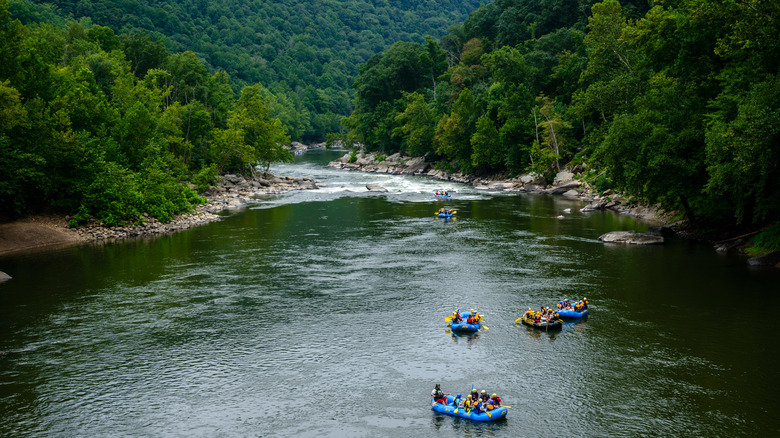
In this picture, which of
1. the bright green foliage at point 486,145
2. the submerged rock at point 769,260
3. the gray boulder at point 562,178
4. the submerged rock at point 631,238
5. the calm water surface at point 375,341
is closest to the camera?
the calm water surface at point 375,341

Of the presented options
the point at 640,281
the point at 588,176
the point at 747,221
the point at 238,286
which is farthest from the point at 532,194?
the point at 238,286

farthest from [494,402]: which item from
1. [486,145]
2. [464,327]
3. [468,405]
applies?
[486,145]

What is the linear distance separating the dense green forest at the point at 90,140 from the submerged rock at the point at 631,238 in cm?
5147

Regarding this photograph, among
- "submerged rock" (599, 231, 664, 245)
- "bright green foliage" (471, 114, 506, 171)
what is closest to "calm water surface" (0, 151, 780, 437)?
"submerged rock" (599, 231, 664, 245)

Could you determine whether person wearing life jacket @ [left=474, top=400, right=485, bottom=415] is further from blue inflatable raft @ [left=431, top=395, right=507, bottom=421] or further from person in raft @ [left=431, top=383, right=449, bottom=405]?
person in raft @ [left=431, top=383, right=449, bottom=405]

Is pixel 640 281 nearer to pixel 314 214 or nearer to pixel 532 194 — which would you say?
pixel 314 214

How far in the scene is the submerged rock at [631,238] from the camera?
5581cm

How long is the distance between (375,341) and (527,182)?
7968 centimetres

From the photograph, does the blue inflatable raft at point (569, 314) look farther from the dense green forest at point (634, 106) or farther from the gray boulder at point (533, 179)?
the gray boulder at point (533, 179)

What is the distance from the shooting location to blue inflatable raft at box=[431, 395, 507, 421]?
25.1m

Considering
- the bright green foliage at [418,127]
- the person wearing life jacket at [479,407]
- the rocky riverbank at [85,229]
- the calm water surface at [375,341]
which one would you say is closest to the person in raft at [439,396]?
the calm water surface at [375,341]

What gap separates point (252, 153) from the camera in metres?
110

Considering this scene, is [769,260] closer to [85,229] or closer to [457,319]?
[457,319]

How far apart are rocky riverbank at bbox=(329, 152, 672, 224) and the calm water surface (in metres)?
18.9
